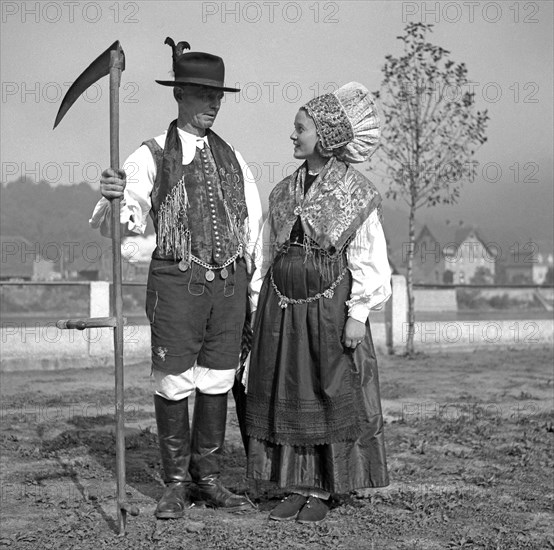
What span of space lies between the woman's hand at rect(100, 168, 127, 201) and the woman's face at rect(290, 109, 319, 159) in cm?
102

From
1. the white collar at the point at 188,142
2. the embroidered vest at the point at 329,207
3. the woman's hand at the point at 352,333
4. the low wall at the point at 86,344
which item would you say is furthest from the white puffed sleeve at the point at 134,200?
the low wall at the point at 86,344

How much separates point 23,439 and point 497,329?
10.00 meters

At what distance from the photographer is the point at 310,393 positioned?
4.39 m

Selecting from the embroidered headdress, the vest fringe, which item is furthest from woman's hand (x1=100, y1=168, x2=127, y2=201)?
the embroidered headdress

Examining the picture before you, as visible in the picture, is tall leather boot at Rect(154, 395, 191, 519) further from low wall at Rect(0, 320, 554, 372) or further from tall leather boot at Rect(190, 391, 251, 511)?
low wall at Rect(0, 320, 554, 372)

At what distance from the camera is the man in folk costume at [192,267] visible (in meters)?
4.41

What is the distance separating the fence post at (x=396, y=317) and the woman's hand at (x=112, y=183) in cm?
984

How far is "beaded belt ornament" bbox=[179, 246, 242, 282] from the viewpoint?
4.41 metres

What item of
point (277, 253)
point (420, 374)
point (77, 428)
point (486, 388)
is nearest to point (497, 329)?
point (420, 374)

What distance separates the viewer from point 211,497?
4.62m

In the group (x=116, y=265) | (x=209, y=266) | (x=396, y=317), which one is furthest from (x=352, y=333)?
(x=396, y=317)

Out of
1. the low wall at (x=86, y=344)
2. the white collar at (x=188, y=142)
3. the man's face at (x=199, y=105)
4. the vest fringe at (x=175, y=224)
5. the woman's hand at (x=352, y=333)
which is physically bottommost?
the low wall at (x=86, y=344)

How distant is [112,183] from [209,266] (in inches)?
30.2

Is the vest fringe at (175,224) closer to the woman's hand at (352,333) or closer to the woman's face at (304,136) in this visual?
A: the woman's face at (304,136)
